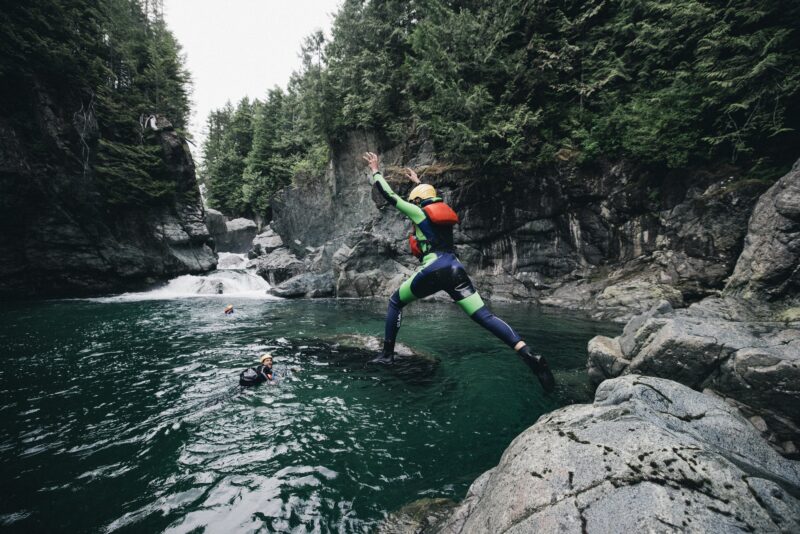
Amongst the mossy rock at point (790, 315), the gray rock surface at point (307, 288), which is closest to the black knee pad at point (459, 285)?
the mossy rock at point (790, 315)

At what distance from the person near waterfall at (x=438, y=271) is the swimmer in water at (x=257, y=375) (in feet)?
9.01

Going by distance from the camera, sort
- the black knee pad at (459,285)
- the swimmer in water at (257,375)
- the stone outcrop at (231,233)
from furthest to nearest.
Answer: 1. the stone outcrop at (231,233)
2. the swimmer in water at (257,375)
3. the black knee pad at (459,285)

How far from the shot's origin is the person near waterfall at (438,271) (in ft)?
15.8

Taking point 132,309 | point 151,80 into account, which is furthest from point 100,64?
point 132,309

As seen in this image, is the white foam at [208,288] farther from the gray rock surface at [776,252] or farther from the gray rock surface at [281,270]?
the gray rock surface at [776,252]

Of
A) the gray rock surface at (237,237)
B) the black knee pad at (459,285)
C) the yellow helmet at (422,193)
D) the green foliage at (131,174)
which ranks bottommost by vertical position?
the black knee pad at (459,285)

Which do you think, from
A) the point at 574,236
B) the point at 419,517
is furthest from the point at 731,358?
the point at 574,236

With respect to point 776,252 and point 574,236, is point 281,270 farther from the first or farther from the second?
point 776,252

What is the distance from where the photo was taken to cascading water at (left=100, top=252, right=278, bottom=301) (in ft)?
67.2

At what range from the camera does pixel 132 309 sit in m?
14.8

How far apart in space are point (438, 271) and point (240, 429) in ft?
12.1

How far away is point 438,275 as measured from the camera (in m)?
5.10

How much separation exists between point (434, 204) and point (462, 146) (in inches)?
593

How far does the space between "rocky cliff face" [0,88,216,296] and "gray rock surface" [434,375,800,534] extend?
2470cm
